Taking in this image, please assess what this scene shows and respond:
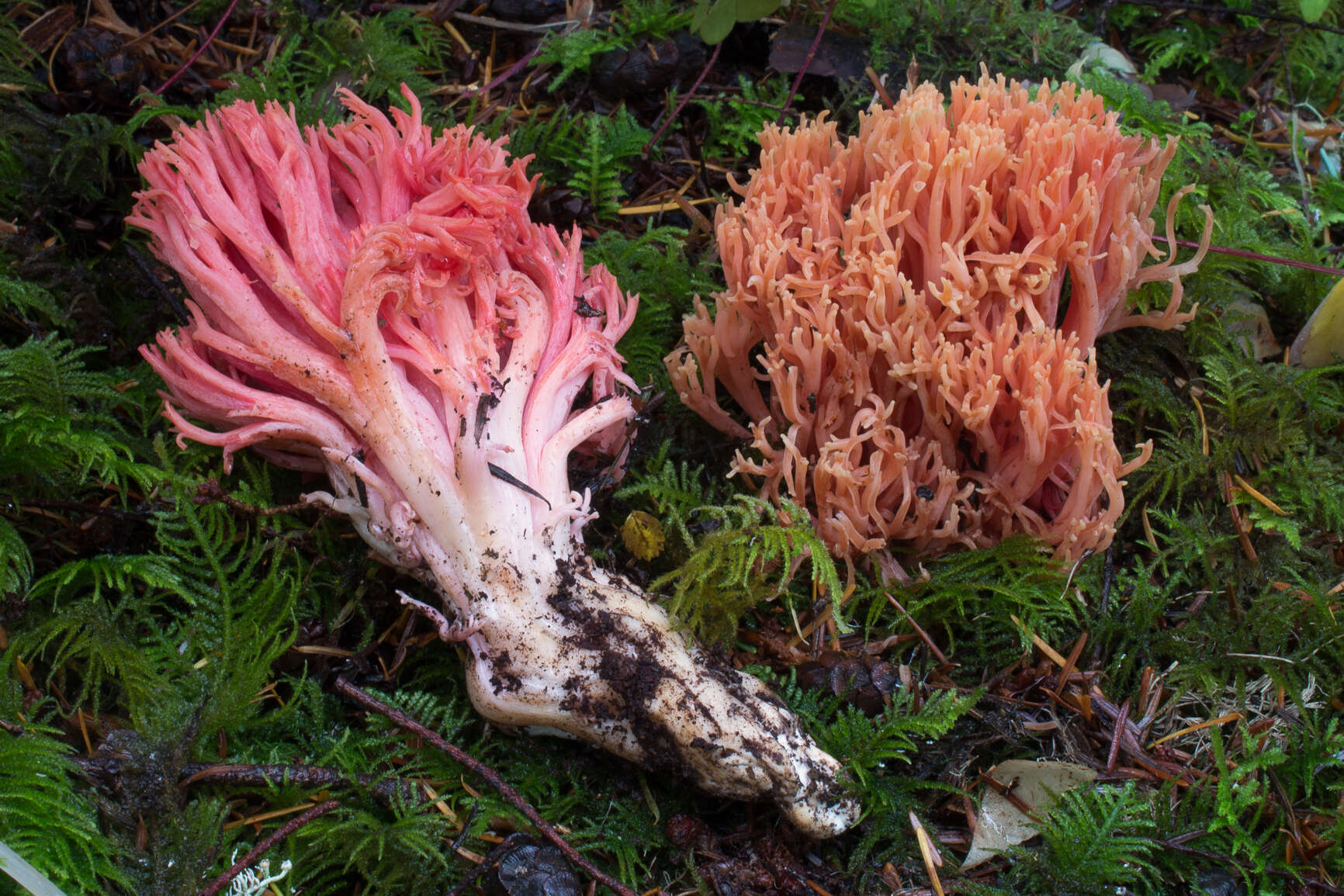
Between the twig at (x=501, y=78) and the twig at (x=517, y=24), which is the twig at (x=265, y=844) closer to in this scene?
the twig at (x=501, y=78)

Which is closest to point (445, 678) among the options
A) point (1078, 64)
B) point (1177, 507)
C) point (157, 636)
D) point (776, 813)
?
point (157, 636)

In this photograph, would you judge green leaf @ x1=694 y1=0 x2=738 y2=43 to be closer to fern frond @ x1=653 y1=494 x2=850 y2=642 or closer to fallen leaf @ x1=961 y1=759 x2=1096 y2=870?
fern frond @ x1=653 y1=494 x2=850 y2=642

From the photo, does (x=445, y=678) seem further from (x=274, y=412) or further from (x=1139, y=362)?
(x=1139, y=362)

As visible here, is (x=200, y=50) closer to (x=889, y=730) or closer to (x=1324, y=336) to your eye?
(x=889, y=730)

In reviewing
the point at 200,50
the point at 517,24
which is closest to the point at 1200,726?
the point at 517,24

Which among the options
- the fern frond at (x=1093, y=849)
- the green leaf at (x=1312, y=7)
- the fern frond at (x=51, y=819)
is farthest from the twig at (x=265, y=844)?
the green leaf at (x=1312, y=7)

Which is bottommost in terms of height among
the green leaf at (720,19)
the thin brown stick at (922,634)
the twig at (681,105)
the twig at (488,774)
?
the twig at (488,774)
